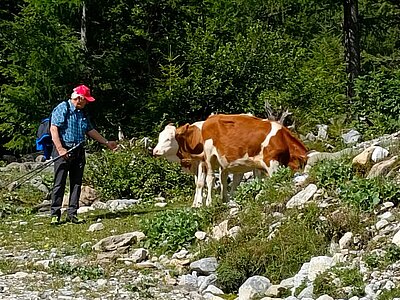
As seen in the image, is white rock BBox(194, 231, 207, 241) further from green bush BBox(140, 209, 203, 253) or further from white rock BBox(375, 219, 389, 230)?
white rock BBox(375, 219, 389, 230)

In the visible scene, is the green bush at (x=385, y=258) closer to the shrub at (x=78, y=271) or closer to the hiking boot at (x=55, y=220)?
the shrub at (x=78, y=271)

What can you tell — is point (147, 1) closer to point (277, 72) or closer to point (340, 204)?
point (277, 72)

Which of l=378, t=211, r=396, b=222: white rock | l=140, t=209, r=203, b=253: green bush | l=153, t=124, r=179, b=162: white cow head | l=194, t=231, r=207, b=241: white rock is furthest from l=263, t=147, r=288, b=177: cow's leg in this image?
l=378, t=211, r=396, b=222: white rock

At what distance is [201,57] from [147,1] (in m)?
5.18

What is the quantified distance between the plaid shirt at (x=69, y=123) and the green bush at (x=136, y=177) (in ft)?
10.6

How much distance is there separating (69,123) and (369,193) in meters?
5.30

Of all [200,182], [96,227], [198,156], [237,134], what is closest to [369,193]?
[237,134]

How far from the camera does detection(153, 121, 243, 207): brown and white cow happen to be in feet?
41.4

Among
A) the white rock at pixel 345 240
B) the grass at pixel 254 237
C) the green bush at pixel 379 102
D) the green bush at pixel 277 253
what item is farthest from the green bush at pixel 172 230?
the green bush at pixel 379 102

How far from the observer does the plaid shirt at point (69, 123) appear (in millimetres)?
11930

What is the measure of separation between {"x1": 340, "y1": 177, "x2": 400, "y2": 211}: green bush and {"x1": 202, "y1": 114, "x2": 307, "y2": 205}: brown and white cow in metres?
2.88

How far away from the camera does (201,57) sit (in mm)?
23562

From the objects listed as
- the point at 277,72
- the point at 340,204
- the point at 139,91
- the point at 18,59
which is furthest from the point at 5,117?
the point at 340,204

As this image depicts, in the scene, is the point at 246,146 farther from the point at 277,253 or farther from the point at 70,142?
the point at 277,253
